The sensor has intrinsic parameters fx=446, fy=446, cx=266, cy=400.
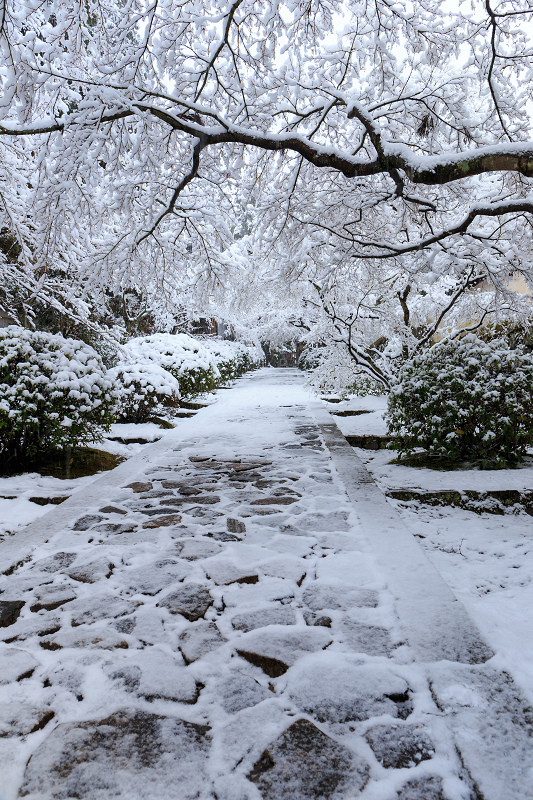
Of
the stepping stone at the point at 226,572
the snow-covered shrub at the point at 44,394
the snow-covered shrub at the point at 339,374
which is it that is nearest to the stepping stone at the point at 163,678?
the stepping stone at the point at 226,572

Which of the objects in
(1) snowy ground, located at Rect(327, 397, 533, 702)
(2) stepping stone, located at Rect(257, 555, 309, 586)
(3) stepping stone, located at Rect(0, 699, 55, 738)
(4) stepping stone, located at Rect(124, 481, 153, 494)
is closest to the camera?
(3) stepping stone, located at Rect(0, 699, 55, 738)

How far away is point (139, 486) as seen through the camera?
4531 millimetres

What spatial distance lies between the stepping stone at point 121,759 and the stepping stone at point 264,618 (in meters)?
0.61

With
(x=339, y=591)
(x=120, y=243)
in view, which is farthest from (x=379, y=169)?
(x=120, y=243)

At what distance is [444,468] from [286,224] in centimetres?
360

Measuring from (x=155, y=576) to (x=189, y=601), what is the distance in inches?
14.5

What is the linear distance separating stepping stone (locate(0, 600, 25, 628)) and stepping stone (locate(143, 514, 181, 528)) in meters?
1.17

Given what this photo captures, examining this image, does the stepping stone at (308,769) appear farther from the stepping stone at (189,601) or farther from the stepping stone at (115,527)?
the stepping stone at (115,527)

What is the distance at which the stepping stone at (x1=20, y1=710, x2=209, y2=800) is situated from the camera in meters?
1.35

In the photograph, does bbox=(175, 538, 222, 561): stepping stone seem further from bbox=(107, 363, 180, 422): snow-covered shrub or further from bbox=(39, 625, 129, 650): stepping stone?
bbox=(107, 363, 180, 422): snow-covered shrub

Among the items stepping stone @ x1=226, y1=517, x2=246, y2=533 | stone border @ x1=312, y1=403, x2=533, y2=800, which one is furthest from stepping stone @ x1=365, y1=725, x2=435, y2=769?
stepping stone @ x1=226, y1=517, x2=246, y2=533

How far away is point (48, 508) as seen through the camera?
3.97 m

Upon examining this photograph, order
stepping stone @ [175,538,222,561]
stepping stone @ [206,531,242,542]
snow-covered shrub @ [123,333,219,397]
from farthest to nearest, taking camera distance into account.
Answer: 1. snow-covered shrub @ [123,333,219,397]
2. stepping stone @ [206,531,242,542]
3. stepping stone @ [175,538,222,561]

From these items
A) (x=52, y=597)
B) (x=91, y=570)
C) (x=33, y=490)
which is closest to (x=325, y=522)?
(x=91, y=570)
